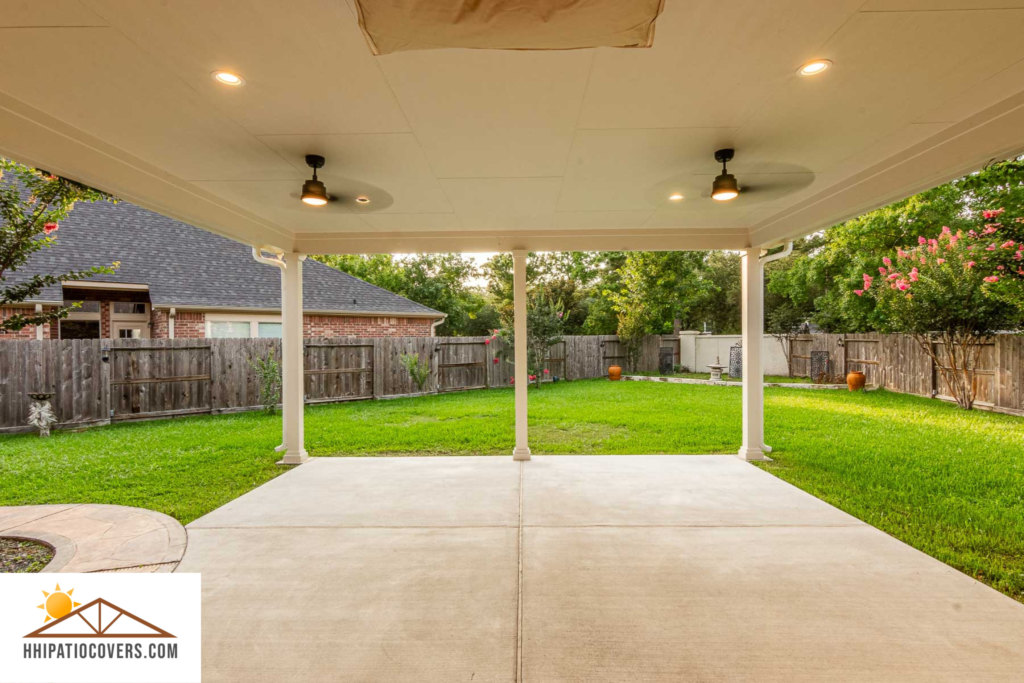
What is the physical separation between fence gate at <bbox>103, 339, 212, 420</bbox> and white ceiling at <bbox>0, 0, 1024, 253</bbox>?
5.13 metres

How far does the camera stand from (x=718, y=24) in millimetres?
1729

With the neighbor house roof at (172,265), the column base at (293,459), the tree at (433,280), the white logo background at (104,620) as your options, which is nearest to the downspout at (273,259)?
the column base at (293,459)

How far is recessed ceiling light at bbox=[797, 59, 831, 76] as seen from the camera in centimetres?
197

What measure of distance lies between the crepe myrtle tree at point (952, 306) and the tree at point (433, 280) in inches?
565

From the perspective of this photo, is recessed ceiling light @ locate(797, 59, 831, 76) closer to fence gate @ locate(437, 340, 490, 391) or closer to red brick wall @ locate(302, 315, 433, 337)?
fence gate @ locate(437, 340, 490, 391)

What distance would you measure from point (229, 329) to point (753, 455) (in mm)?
10041

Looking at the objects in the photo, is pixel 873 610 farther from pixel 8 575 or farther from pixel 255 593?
pixel 8 575

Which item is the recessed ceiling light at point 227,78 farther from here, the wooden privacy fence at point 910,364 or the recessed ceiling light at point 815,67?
the wooden privacy fence at point 910,364

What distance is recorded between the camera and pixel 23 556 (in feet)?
9.31

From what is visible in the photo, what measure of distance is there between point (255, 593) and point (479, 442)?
3643 millimetres

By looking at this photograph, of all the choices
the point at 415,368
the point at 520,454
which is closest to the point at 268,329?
the point at 415,368

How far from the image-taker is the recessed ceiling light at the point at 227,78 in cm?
201

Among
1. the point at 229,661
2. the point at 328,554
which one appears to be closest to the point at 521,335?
the point at 328,554

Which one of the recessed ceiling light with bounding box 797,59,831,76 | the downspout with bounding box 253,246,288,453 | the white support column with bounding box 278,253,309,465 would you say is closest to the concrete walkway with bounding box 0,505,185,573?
the white support column with bounding box 278,253,309,465
